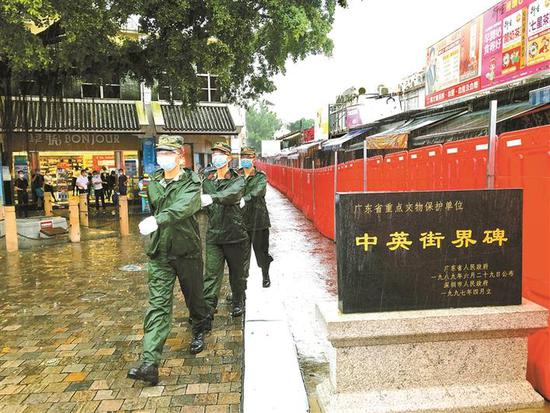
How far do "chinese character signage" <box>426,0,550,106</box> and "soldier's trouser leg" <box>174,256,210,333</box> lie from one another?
7093 mm

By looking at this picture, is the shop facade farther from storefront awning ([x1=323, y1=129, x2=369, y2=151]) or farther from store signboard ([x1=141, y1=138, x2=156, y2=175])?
storefront awning ([x1=323, y1=129, x2=369, y2=151])

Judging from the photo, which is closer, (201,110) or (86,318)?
(86,318)

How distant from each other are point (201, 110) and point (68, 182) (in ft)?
23.5

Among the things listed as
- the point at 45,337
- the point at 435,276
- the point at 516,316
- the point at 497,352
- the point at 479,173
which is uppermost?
the point at 479,173

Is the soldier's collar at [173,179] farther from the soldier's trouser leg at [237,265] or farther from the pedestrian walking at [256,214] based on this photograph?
the pedestrian walking at [256,214]

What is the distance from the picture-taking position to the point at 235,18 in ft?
29.9

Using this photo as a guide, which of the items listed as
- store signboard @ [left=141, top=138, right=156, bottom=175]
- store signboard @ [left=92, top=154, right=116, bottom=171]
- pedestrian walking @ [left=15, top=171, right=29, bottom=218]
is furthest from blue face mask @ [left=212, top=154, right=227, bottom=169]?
store signboard @ [left=92, top=154, right=116, bottom=171]

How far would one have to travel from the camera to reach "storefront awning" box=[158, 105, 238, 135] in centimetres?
1859

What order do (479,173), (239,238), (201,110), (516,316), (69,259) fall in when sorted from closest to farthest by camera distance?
1. (516,316)
2. (479,173)
3. (239,238)
4. (69,259)
5. (201,110)

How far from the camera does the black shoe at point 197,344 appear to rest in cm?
429

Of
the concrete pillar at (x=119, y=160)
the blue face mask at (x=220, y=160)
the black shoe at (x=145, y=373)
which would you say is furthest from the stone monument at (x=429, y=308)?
the concrete pillar at (x=119, y=160)

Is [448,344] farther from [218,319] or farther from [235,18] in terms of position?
[235,18]

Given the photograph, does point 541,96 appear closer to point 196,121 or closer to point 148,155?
point 196,121

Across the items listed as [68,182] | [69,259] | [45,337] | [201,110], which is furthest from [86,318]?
[68,182]
